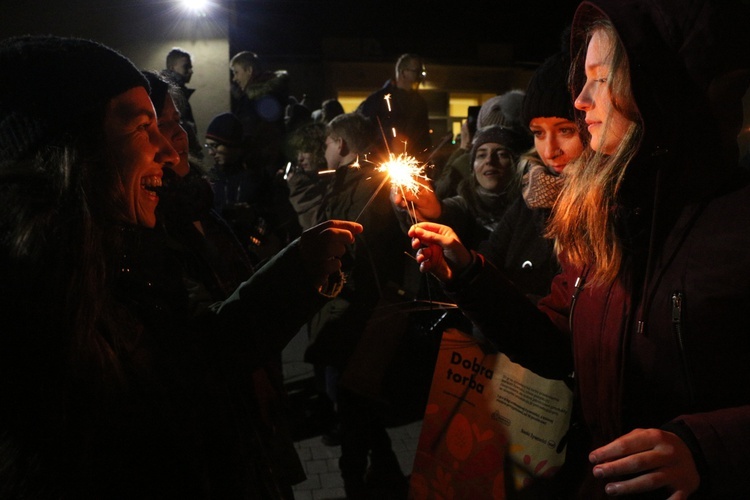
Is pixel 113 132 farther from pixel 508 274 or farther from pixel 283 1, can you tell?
pixel 283 1

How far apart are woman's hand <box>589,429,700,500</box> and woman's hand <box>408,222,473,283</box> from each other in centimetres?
101

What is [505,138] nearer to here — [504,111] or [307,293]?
[504,111]

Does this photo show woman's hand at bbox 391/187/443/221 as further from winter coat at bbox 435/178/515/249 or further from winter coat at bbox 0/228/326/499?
winter coat at bbox 0/228/326/499

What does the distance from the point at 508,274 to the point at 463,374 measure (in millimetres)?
984

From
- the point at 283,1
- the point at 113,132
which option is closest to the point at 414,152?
the point at 113,132

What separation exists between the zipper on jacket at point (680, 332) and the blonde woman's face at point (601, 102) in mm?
578

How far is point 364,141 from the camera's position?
4.64 m

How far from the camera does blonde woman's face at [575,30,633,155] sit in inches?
70.9

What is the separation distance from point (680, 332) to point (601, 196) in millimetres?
Answer: 527

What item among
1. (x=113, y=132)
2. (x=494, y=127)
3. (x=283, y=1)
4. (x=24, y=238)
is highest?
(x=283, y=1)

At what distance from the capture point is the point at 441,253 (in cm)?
238

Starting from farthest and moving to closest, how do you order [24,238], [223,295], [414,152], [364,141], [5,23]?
[5,23], [414,152], [364,141], [223,295], [24,238]

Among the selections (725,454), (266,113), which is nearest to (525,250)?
(725,454)

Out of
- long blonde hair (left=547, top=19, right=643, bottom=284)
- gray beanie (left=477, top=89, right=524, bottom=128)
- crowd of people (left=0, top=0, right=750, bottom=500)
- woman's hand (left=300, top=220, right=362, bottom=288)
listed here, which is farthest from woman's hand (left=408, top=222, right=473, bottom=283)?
gray beanie (left=477, top=89, right=524, bottom=128)
